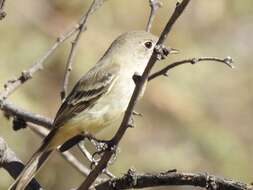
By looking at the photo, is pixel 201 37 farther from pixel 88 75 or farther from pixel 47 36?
pixel 88 75

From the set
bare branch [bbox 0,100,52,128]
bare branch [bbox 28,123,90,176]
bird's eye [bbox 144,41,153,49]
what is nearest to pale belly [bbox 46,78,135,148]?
bare branch [bbox 28,123,90,176]

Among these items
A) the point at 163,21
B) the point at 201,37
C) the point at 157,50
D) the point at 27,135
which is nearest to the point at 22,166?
the point at 157,50

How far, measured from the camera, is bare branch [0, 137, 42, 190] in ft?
13.5

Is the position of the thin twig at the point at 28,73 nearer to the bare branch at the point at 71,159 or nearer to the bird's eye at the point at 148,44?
the bare branch at the point at 71,159

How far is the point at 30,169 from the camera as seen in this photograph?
430 cm

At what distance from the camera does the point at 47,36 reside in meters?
7.21

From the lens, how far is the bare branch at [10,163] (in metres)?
4.13

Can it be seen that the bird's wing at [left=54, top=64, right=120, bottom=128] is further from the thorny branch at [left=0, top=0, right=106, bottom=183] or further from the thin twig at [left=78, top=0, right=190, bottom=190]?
the thin twig at [left=78, top=0, right=190, bottom=190]

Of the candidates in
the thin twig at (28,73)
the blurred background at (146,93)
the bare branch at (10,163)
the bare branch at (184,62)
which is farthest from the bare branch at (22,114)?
the blurred background at (146,93)

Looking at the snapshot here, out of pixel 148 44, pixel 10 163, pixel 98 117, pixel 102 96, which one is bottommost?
pixel 10 163

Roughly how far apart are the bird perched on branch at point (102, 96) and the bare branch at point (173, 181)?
2.99 feet

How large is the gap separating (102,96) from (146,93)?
235 cm

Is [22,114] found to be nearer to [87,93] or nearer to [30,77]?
[30,77]

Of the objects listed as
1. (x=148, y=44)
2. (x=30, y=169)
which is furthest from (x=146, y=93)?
(x=30, y=169)
